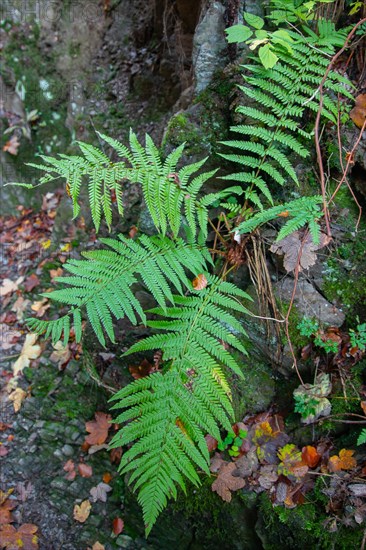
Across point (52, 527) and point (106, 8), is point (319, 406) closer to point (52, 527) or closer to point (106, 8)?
point (52, 527)

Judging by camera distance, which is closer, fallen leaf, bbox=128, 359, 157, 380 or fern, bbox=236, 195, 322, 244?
fern, bbox=236, 195, 322, 244

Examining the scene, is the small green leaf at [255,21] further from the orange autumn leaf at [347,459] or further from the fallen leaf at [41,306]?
the fallen leaf at [41,306]

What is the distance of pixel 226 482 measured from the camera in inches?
93.5

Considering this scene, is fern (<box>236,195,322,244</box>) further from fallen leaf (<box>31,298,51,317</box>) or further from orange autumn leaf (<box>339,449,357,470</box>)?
fallen leaf (<box>31,298,51,317</box>)

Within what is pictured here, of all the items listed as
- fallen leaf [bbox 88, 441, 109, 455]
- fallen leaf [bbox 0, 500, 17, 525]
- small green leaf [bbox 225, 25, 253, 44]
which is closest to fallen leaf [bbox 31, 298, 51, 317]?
fallen leaf [bbox 88, 441, 109, 455]

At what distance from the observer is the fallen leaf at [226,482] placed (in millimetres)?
2365

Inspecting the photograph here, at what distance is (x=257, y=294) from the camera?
2.51 meters

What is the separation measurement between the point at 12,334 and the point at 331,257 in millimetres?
2981

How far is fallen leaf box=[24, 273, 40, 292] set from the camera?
163 inches

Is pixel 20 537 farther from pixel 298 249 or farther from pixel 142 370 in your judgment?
pixel 298 249

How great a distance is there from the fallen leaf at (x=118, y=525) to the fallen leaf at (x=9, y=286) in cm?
248

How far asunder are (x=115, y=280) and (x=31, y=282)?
7.32 feet

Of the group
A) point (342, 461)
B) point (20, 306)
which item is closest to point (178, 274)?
point (342, 461)

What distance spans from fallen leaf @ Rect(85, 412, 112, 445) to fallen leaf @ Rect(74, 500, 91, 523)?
0.40 m
